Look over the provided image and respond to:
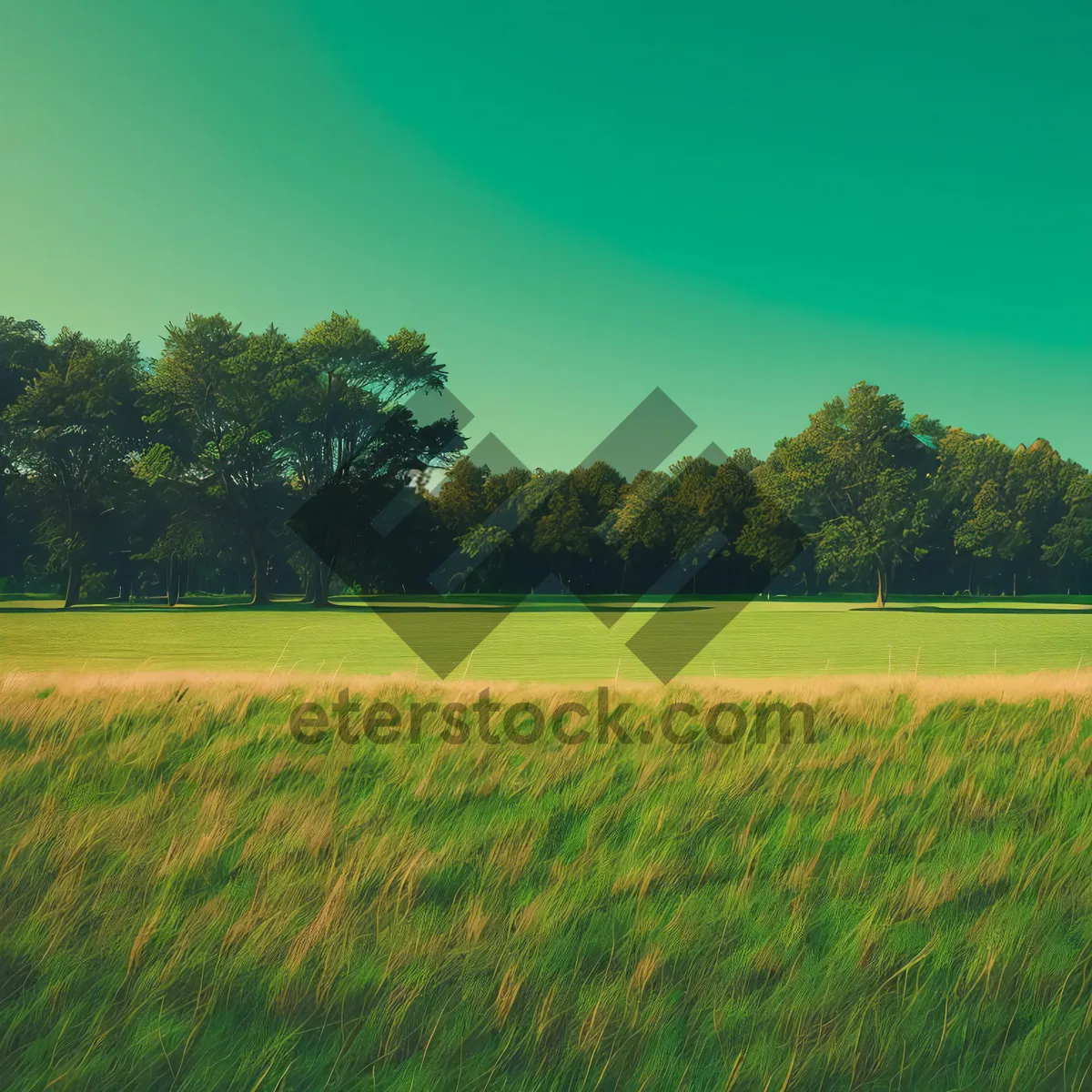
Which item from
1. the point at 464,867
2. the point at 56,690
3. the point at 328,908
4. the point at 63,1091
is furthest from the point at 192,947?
the point at 56,690

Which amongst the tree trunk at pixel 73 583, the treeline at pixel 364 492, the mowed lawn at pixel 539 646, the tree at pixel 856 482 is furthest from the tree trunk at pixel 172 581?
the tree at pixel 856 482

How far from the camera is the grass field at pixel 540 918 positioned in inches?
108

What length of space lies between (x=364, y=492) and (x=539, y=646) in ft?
105

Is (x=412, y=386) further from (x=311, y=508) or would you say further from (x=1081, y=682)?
(x=1081, y=682)

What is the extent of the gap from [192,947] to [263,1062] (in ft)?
2.79

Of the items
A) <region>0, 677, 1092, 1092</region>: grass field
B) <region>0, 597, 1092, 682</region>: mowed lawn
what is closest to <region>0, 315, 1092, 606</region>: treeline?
<region>0, 597, 1092, 682</region>: mowed lawn

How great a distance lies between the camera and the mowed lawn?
16.3 metres

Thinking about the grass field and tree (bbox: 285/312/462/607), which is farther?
tree (bbox: 285/312/462/607)

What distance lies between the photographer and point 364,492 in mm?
51438

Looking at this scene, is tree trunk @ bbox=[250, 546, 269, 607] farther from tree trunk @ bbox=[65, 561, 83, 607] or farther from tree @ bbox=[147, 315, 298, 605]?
tree trunk @ bbox=[65, 561, 83, 607]

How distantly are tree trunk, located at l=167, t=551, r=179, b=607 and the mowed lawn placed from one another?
693 inches

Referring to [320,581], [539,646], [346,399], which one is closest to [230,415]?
[346,399]

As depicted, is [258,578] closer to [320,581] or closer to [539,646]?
[320,581]

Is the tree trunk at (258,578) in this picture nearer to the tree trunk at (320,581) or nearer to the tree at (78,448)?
the tree trunk at (320,581)
